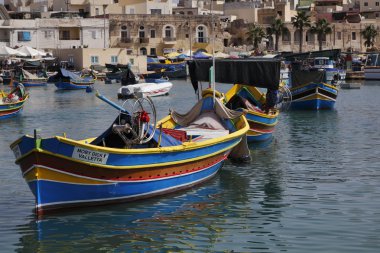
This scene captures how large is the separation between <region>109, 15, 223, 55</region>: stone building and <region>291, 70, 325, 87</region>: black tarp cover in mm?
55142

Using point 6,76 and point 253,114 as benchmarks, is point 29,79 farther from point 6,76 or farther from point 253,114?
point 253,114

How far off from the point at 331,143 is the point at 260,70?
15.1 feet

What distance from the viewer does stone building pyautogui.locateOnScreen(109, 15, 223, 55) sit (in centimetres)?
10319

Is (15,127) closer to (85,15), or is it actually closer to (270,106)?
(270,106)

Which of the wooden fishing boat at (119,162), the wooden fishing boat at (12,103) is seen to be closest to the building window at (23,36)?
the wooden fishing boat at (12,103)

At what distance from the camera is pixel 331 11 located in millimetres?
129500

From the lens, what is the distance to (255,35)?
4363 inches

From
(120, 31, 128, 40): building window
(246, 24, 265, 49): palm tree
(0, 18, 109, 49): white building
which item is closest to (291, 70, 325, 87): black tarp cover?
(0, 18, 109, 49): white building

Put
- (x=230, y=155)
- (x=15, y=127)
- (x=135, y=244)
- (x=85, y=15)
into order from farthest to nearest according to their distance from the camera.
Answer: (x=85, y=15)
(x=15, y=127)
(x=230, y=155)
(x=135, y=244)

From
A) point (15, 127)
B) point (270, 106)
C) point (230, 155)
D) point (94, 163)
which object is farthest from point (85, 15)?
point (94, 163)

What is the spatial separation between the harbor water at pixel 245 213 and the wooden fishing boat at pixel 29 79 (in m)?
49.3

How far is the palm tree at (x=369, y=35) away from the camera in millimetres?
117750

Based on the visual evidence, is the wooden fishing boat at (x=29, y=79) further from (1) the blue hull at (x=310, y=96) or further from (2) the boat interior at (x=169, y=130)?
(2) the boat interior at (x=169, y=130)

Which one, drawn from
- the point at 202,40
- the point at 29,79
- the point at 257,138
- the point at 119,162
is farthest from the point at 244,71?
the point at 202,40
